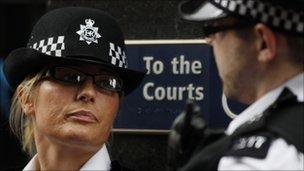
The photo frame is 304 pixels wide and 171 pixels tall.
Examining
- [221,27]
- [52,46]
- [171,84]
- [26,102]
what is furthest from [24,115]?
[221,27]

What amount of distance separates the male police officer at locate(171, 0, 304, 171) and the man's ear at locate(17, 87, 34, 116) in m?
1.20

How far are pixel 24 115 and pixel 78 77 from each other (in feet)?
1.46

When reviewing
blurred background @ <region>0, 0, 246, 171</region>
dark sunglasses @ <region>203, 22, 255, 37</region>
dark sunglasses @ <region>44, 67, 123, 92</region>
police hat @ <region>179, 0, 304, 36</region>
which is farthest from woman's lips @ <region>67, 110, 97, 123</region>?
police hat @ <region>179, 0, 304, 36</region>

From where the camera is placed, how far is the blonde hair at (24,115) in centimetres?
290

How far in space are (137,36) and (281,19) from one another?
1793 millimetres

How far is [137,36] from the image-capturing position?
3553 mm

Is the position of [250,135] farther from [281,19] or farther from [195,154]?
[281,19]

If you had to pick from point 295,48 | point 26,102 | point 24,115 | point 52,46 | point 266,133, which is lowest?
point 24,115

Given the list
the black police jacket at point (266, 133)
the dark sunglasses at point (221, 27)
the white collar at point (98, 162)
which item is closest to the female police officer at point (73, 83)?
the white collar at point (98, 162)

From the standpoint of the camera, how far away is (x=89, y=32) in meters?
2.83

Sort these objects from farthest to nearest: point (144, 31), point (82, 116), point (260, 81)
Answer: point (144, 31) < point (82, 116) < point (260, 81)

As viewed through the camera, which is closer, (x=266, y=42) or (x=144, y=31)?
(x=266, y=42)

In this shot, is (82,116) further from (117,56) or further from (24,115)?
(24,115)

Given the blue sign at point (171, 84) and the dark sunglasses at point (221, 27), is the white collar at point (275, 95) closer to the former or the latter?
the dark sunglasses at point (221, 27)
